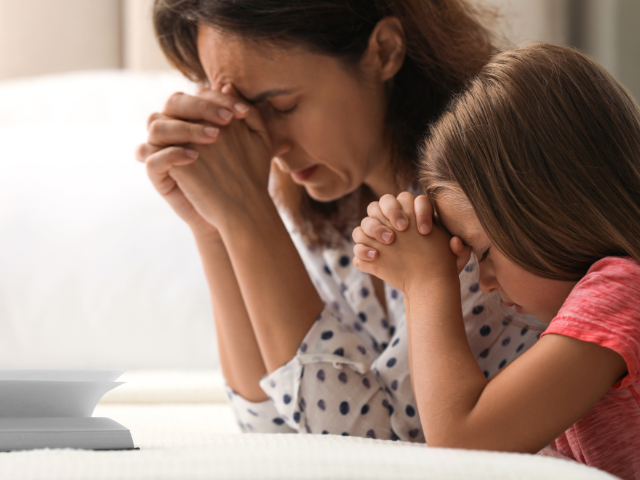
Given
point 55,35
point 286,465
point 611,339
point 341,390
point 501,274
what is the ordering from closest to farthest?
point 286,465
point 611,339
point 501,274
point 341,390
point 55,35

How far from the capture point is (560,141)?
1.91 ft

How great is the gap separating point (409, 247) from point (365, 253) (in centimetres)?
6

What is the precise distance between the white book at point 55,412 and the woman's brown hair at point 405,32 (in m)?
0.52

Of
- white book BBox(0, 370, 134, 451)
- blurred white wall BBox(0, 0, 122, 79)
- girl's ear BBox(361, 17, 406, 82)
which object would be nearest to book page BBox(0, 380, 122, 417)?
white book BBox(0, 370, 134, 451)

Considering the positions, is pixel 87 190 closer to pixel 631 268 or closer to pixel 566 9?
pixel 631 268

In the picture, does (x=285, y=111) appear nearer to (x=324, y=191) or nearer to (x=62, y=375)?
(x=324, y=191)

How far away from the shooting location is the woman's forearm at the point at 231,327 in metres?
0.94

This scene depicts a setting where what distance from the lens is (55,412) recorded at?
0.52 metres

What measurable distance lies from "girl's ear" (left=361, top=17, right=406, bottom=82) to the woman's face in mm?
10

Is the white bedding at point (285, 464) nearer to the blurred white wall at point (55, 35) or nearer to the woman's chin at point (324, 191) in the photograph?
the woman's chin at point (324, 191)

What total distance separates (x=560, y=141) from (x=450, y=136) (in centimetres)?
11

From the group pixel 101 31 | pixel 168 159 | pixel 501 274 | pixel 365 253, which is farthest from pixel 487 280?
pixel 101 31

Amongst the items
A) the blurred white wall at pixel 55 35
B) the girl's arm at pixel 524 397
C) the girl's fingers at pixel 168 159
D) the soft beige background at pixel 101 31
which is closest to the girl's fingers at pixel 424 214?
the girl's arm at pixel 524 397

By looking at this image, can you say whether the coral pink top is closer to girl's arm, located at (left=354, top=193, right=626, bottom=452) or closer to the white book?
girl's arm, located at (left=354, top=193, right=626, bottom=452)
